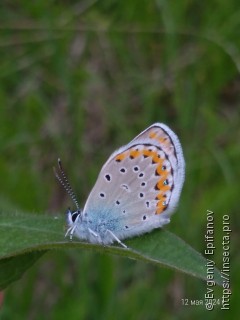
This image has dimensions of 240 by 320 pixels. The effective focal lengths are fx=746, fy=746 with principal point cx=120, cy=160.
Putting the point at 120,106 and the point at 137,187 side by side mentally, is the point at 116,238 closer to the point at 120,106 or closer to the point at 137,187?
the point at 137,187

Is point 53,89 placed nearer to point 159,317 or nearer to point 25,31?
point 25,31

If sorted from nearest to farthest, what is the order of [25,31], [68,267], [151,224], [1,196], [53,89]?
[151,224], [1,196], [68,267], [25,31], [53,89]

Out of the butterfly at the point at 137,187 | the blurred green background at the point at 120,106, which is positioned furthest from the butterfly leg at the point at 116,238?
the blurred green background at the point at 120,106

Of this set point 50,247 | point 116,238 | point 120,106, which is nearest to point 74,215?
point 116,238

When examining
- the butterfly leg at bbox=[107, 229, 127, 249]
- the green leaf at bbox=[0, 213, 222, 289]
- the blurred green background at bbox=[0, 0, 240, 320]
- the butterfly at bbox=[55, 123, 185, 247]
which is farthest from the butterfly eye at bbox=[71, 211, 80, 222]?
the blurred green background at bbox=[0, 0, 240, 320]

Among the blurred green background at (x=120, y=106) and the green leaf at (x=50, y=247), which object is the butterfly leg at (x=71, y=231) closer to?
the green leaf at (x=50, y=247)

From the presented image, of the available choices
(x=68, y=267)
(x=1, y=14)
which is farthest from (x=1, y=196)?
(x=1, y=14)
